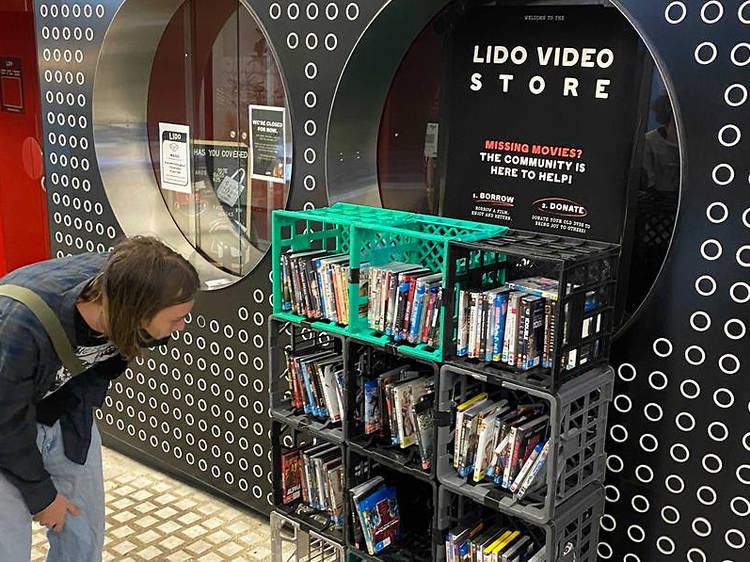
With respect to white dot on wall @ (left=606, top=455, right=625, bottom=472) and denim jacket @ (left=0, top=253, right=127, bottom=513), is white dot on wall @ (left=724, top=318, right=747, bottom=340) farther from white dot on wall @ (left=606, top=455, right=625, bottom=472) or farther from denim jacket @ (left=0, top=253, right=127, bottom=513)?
denim jacket @ (left=0, top=253, right=127, bottom=513)

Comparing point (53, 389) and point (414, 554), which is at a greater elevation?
point (53, 389)

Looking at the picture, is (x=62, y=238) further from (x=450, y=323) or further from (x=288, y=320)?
(x=450, y=323)

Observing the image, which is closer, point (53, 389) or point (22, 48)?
point (53, 389)

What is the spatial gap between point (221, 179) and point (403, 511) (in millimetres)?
2142

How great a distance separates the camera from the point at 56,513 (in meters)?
2.31

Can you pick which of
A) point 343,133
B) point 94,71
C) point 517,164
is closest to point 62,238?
point 94,71

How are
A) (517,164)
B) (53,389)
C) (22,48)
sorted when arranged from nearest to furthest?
1. (53,389)
2. (517,164)
3. (22,48)

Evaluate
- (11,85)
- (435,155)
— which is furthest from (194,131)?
(11,85)

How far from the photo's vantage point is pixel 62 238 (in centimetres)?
434

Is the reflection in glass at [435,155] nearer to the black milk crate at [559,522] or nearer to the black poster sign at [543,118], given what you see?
the black poster sign at [543,118]

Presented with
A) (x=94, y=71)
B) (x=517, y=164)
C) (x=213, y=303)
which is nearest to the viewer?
(x=517, y=164)

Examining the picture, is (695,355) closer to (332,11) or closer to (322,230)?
(322,230)

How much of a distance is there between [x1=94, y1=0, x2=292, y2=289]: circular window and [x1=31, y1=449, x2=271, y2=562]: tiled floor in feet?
3.51

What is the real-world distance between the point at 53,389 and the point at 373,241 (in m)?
1.09
